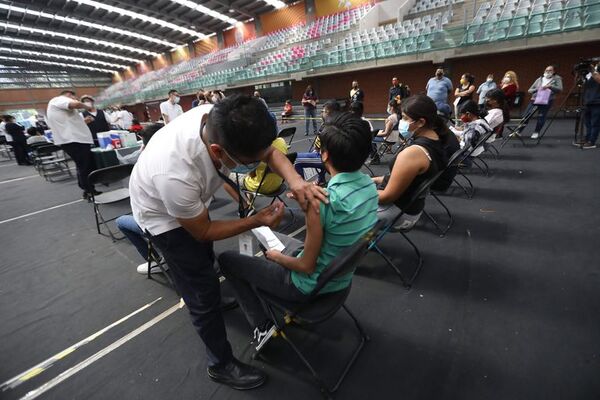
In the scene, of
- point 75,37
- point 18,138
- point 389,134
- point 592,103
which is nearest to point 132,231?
point 389,134

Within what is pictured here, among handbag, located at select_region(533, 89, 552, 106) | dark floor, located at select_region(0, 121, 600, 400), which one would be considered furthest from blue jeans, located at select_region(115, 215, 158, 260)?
handbag, located at select_region(533, 89, 552, 106)

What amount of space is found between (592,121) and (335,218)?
5.98m

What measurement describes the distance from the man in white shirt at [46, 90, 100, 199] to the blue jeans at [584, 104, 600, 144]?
25.7 feet

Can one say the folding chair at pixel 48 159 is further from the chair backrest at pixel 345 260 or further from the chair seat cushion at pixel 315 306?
the chair backrest at pixel 345 260

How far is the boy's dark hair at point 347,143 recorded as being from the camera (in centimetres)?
113

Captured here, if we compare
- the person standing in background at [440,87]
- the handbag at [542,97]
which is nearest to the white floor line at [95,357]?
the person standing in background at [440,87]

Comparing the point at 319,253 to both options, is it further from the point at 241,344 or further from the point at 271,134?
the point at 241,344

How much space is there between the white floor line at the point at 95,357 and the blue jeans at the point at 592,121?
21.6 ft

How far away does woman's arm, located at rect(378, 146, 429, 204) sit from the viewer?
182 centimetres

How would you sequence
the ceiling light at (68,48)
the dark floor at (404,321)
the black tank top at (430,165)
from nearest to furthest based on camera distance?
the dark floor at (404,321)
the black tank top at (430,165)
the ceiling light at (68,48)

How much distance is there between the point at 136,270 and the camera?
2527mm

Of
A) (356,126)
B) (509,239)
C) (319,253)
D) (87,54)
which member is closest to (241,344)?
(319,253)

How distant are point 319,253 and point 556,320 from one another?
5.25 feet

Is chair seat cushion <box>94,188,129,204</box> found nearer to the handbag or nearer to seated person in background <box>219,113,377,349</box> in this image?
seated person in background <box>219,113,377,349</box>
